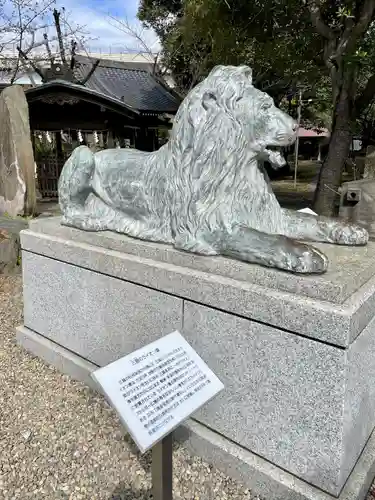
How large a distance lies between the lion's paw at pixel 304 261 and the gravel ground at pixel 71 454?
1197 mm

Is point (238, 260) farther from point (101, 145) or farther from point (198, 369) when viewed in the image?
point (101, 145)

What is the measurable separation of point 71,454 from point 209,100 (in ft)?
7.08

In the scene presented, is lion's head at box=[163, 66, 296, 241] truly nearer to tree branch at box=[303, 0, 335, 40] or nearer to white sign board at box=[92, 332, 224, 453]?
white sign board at box=[92, 332, 224, 453]

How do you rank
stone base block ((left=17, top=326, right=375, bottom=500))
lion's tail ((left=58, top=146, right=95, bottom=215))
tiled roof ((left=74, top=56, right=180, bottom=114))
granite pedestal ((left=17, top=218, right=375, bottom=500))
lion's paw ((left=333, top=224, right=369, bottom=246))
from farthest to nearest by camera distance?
1. tiled roof ((left=74, top=56, right=180, bottom=114))
2. lion's tail ((left=58, top=146, right=95, bottom=215))
3. lion's paw ((left=333, top=224, right=369, bottom=246))
4. stone base block ((left=17, top=326, right=375, bottom=500))
5. granite pedestal ((left=17, top=218, right=375, bottom=500))

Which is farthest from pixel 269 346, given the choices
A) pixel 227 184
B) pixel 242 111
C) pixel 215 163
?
pixel 242 111

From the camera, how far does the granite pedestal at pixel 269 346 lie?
193 centimetres

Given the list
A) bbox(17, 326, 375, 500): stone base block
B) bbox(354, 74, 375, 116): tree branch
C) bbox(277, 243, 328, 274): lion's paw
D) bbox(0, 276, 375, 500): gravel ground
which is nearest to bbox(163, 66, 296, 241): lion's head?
bbox(277, 243, 328, 274): lion's paw

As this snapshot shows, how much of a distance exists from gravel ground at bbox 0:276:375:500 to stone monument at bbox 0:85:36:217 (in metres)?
4.56

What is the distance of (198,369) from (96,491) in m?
1.09

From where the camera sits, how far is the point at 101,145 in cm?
1320

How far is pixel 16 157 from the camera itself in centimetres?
708

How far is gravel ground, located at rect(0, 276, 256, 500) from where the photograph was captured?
7.44 ft

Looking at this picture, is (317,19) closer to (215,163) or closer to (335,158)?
(335,158)

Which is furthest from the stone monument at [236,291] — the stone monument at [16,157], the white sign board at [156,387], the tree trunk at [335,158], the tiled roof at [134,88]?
the tiled roof at [134,88]
